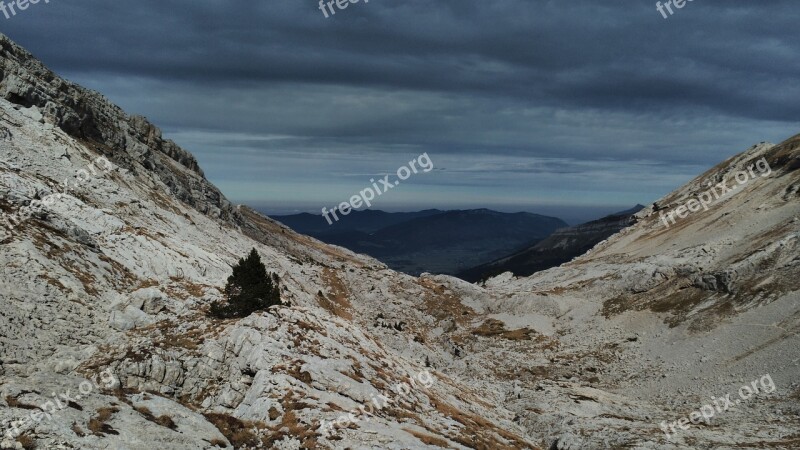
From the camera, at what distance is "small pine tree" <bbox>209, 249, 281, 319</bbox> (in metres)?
32.7

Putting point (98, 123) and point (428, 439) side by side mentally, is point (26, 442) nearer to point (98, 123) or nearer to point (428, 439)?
point (428, 439)

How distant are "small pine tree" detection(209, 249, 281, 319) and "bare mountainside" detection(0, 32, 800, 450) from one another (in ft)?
5.05

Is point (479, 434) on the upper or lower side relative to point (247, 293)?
lower

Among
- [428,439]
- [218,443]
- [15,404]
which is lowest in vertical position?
[428,439]

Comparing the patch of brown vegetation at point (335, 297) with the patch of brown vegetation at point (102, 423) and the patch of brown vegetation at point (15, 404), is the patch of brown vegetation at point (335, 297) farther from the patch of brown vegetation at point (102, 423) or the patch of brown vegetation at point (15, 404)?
the patch of brown vegetation at point (15, 404)

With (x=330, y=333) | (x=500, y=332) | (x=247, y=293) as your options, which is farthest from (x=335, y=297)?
(x=247, y=293)

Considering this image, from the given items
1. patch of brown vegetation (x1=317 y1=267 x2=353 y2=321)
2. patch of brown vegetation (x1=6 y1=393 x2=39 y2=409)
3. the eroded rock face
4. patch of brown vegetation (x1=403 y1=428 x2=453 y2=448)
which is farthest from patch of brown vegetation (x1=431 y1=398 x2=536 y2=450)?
the eroded rock face

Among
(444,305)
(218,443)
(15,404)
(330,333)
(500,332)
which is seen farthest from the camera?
(444,305)

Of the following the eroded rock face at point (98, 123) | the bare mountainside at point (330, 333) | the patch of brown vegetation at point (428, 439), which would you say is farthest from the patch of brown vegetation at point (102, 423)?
the eroded rock face at point (98, 123)

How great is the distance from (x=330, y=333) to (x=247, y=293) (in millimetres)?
6640

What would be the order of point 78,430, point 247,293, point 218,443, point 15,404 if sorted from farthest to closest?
point 247,293 < point 218,443 < point 78,430 < point 15,404

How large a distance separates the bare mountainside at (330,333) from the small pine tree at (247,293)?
1.54 m

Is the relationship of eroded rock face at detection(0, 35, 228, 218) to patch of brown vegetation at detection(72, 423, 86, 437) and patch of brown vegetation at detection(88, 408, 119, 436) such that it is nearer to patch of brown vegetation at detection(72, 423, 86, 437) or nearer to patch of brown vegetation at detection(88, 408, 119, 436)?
patch of brown vegetation at detection(88, 408, 119, 436)

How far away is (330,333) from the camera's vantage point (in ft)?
114
